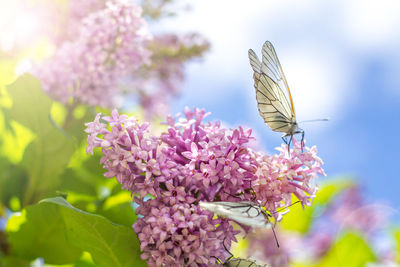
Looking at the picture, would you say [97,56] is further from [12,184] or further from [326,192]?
[326,192]

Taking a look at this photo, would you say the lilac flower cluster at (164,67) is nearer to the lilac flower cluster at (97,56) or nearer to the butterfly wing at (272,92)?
the lilac flower cluster at (97,56)

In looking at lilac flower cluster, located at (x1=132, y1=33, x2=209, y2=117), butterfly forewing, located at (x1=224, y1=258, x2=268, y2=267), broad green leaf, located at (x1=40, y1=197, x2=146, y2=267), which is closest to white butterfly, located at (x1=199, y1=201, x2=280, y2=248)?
butterfly forewing, located at (x1=224, y1=258, x2=268, y2=267)

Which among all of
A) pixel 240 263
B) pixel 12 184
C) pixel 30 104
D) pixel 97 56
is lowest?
pixel 240 263

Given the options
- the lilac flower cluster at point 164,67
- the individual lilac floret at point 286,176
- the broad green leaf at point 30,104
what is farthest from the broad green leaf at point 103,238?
the lilac flower cluster at point 164,67

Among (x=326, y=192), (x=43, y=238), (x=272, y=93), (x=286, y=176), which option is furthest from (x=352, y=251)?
(x=43, y=238)

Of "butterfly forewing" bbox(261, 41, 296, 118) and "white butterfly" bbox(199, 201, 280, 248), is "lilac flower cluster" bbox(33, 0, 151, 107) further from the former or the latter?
"white butterfly" bbox(199, 201, 280, 248)

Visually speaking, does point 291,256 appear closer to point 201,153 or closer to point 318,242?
point 318,242
